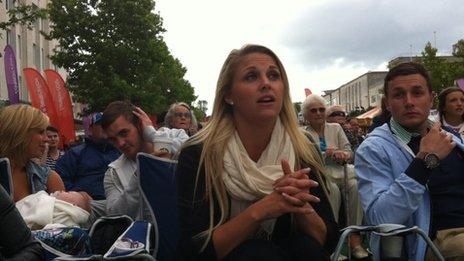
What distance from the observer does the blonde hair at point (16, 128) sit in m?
3.45

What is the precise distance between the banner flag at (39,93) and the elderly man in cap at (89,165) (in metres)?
10.2

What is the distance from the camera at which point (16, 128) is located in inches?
136

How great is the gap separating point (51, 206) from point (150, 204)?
0.72 meters

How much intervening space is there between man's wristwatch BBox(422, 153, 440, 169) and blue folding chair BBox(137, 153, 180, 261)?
162 centimetres

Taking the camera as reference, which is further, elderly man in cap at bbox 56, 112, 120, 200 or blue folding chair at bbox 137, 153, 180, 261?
elderly man in cap at bbox 56, 112, 120, 200

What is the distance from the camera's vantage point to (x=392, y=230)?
88.3 inches

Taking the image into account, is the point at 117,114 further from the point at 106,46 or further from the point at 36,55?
the point at 36,55

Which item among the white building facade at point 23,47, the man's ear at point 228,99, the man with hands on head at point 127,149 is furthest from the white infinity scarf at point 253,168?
the white building facade at point 23,47

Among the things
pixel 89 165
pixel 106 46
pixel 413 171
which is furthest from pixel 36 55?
pixel 413 171

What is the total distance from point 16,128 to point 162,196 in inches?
41.6

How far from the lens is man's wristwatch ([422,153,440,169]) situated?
278cm

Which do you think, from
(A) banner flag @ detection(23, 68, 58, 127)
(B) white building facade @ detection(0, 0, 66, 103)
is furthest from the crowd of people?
(B) white building facade @ detection(0, 0, 66, 103)

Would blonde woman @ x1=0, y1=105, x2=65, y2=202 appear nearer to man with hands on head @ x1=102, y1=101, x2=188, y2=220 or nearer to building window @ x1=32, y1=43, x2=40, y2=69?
man with hands on head @ x1=102, y1=101, x2=188, y2=220

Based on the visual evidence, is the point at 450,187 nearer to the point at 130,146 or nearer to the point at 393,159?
the point at 393,159
